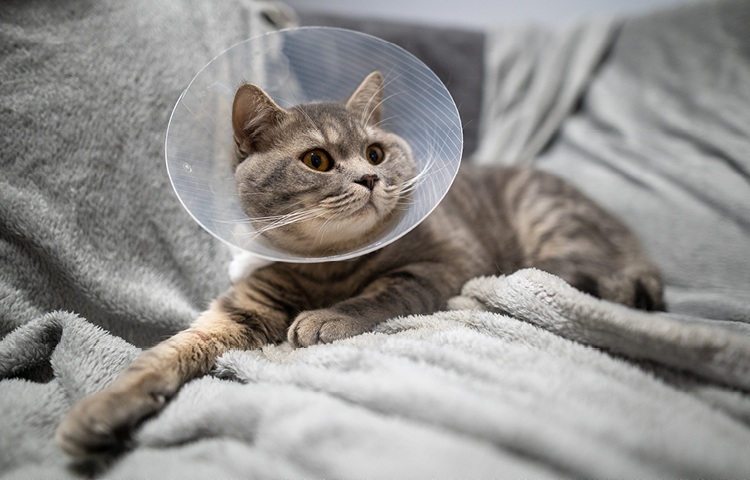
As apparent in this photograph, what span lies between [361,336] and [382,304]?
0.44 feet

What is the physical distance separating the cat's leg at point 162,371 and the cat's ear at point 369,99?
0.60 m

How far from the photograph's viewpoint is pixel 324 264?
4.06 ft

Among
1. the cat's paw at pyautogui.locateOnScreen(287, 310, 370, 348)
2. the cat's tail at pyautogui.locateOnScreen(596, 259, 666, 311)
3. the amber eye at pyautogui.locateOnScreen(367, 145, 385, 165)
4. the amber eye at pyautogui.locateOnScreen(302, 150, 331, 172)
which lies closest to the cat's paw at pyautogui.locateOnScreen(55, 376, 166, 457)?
the cat's paw at pyautogui.locateOnScreen(287, 310, 370, 348)

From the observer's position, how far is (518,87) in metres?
2.10

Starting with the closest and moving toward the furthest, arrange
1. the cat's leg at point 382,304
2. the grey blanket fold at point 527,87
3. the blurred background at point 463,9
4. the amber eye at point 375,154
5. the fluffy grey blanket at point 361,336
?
the fluffy grey blanket at point 361,336 → the cat's leg at point 382,304 → the amber eye at point 375,154 → the grey blanket fold at point 527,87 → the blurred background at point 463,9

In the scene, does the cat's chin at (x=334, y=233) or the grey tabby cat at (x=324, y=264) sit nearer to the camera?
the grey tabby cat at (x=324, y=264)

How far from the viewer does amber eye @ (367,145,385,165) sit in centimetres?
113

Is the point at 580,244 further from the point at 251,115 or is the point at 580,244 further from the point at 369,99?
the point at 251,115

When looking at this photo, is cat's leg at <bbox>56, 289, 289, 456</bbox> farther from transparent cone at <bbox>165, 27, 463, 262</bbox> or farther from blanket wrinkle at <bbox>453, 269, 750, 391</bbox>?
blanket wrinkle at <bbox>453, 269, 750, 391</bbox>

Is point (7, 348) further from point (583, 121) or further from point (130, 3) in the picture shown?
point (583, 121)

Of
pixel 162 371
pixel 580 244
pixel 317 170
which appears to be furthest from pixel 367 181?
pixel 580 244

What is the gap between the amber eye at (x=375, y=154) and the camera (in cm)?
113

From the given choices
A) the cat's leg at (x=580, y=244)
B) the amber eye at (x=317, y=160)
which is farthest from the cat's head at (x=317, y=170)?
the cat's leg at (x=580, y=244)

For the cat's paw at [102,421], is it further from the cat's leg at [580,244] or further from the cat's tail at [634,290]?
the cat's tail at [634,290]
